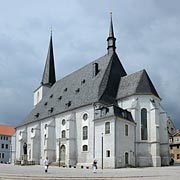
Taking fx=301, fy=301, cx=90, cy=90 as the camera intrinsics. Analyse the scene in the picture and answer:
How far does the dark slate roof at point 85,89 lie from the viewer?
165ft

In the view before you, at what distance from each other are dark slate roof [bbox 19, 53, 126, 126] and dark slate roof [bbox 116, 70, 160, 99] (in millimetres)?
1555

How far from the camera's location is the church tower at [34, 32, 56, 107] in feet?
247

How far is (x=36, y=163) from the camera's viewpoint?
2327 inches

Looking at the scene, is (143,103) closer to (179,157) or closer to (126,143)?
(126,143)

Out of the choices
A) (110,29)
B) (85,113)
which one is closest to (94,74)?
(85,113)

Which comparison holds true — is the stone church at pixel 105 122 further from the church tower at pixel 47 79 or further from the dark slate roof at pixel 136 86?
the church tower at pixel 47 79

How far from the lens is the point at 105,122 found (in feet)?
145

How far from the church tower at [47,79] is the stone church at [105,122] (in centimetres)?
1345

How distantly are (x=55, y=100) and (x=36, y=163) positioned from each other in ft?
42.8

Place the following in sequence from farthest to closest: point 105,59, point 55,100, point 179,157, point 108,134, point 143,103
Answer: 1. point 179,157
2. point 55,100
3. point 105,59
4. point 143,103
5. point 108,134

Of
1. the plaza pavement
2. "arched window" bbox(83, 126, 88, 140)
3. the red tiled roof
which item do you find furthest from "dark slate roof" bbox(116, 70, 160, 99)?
the red tiled roof

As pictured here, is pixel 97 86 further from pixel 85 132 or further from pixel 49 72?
pixel 49 72

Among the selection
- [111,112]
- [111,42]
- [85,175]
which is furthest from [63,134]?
[85,175]

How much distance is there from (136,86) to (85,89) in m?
10.0
